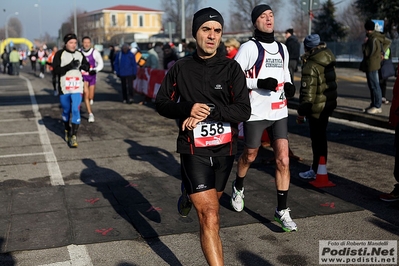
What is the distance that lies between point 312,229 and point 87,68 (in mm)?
5833

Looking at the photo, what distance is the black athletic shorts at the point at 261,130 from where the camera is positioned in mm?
5254

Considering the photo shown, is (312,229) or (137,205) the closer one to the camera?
(312,229)

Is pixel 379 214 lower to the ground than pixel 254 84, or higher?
lower

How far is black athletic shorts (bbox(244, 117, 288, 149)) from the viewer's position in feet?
17.2

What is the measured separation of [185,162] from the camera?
389 centimetres

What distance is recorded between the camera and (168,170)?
7547 millimetres

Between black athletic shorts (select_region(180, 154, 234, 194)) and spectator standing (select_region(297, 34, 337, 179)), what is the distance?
2.86 metres

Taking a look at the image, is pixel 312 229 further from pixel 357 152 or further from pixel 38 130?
pixel 38 130

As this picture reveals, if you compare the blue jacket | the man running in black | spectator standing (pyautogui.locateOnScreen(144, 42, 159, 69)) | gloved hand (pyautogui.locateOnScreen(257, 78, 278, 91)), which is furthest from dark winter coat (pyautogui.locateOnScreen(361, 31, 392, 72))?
the man running in black

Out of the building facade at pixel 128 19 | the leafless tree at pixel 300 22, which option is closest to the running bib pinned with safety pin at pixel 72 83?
the leafless tree at pixel 300 22

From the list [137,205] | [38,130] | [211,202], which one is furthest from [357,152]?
[38,130]

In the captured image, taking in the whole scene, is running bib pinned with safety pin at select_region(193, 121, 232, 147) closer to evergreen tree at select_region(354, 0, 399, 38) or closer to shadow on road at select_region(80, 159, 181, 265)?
shadow on road at select_region(80, 159, 181, 265)

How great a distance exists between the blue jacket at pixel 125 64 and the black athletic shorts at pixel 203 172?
1260cm

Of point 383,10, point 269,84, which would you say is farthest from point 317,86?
point 383,10
